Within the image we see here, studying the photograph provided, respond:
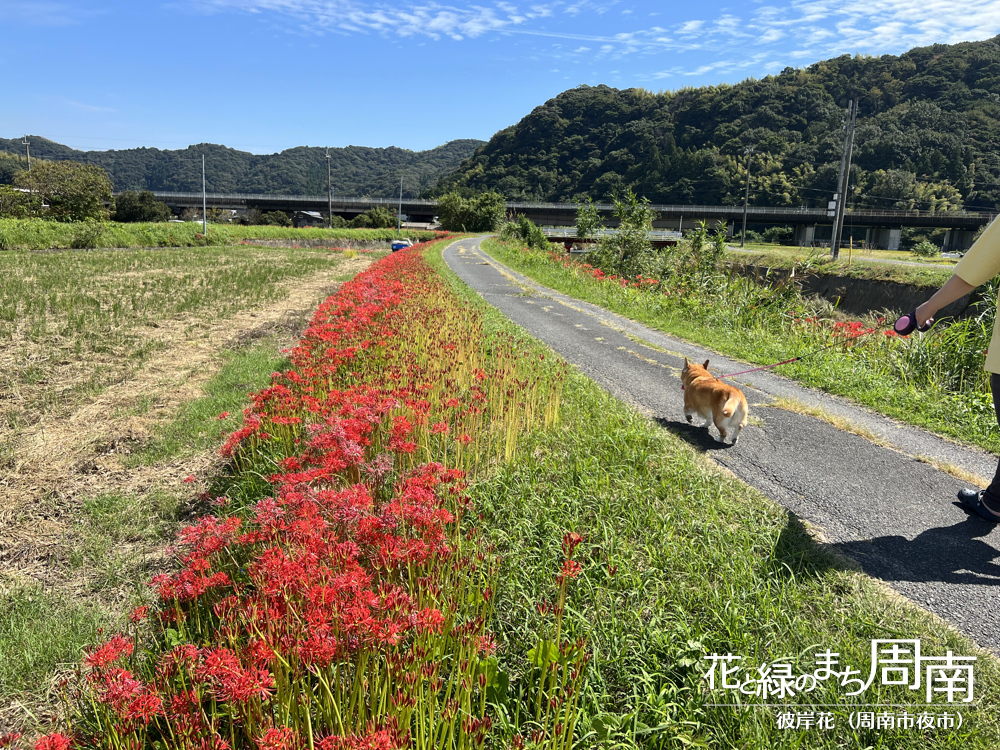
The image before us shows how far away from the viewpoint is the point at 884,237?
6059 cm

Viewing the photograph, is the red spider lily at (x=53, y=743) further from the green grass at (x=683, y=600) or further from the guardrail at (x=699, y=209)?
the guardrail at (x=699, y=209)

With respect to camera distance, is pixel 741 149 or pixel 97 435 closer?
pixel 97 435

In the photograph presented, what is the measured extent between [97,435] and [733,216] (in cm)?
8184

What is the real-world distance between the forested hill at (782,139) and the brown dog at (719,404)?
7689 centimetres

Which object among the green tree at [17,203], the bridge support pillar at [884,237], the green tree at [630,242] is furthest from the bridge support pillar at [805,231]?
the green tree at [17,203]

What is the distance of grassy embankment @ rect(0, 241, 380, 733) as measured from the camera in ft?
9.09

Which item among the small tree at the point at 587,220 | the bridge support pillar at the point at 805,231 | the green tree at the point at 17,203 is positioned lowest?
Result: the small tree at the point at 587,220

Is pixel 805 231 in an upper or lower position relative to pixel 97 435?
upper

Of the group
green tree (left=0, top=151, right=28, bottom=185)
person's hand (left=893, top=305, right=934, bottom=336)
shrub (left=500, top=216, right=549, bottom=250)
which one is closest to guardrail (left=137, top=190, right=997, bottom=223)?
shrub (left=500, top=216, right=549, bottom=250)

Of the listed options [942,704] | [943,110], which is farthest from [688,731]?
[943,110]

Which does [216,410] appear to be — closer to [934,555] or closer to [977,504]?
[934,555]

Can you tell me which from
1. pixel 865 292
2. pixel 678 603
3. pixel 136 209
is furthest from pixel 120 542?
pixel 136 209

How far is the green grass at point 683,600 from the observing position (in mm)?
1884

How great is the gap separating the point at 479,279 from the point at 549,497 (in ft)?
48.5
